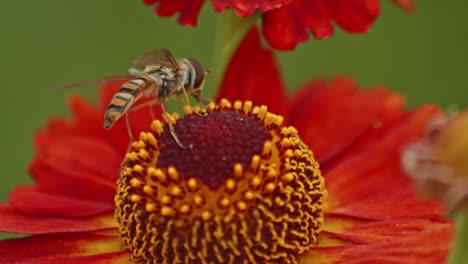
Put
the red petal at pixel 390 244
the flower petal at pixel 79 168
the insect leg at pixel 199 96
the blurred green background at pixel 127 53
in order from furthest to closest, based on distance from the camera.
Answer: the blurred green background at pixel 127 53
the flower petal at pixel 79 168
the insect leg at pixel 199 96
the red petal at pixel 390 244

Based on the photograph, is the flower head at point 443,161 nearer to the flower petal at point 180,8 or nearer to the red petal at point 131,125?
the flower petal at point 180,8

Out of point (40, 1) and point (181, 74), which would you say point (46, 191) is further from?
point (40, 1)

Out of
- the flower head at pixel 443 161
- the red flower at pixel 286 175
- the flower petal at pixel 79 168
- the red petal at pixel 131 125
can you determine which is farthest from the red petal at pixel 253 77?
the flower head at pixel 443 161

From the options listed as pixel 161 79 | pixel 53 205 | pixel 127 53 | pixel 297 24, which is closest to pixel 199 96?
pixel 161 79

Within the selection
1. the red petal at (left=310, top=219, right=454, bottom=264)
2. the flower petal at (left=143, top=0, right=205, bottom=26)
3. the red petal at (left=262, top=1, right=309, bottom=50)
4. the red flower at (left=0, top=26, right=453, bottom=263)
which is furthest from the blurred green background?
the red petal at (left=310, top=219, right=454, bottom=264)

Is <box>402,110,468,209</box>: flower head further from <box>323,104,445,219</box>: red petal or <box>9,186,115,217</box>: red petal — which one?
<box>9,186,115,217</box>: red petal

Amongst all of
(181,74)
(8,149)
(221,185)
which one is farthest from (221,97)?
(8,149)

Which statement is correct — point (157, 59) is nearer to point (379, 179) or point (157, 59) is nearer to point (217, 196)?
point (217, 196)
